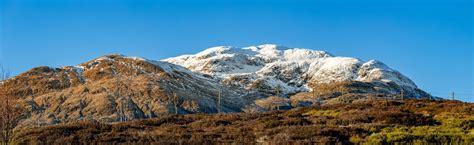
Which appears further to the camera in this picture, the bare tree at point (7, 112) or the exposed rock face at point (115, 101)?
the exposed rock face at point (115, 101)

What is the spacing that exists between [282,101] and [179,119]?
155645 mm

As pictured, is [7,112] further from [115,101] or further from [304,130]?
[115,101]

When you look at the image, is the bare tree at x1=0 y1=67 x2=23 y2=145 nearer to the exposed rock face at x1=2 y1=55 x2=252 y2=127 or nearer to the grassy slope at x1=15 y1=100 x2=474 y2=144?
the grassy slope at x1=15 y1=100 x2=474 y2=144

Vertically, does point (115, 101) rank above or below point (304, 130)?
above

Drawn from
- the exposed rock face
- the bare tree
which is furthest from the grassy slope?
the exposed rock face

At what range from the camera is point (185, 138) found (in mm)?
27641

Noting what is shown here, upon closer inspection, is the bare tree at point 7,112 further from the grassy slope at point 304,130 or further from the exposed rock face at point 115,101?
the exposed rock face at point 115,101

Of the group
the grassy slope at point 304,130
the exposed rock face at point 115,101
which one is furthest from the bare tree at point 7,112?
the exposed rock face at point 115,101

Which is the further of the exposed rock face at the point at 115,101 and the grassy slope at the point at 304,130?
the exposed rock face at the point at 115,101

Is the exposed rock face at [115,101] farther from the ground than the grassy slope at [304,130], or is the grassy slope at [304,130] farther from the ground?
the exposed rock face at [115,101]

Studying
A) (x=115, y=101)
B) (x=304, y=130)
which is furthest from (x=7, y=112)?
(x=115, y=101)

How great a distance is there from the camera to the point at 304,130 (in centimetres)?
2766

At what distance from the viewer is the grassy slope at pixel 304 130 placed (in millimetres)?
25438

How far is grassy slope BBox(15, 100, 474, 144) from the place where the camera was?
83.5ft
